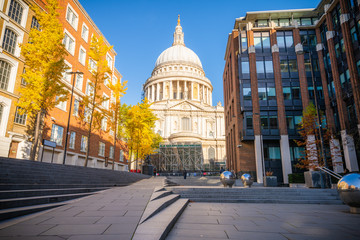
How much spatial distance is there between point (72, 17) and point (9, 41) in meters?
10.1

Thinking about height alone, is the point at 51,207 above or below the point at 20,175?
below

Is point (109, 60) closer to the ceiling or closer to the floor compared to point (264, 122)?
closer to the ceiling

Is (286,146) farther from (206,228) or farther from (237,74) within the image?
(206,228)

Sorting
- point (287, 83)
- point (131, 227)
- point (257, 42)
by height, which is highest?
point (257, 42)

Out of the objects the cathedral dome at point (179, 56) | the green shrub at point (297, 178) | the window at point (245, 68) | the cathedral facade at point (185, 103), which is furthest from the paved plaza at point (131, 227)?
the cathedral dome at point (179, 56)

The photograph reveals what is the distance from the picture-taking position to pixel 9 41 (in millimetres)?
18844

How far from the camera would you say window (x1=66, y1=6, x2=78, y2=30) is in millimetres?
26109

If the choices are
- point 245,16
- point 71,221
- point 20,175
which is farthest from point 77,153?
point 245,16

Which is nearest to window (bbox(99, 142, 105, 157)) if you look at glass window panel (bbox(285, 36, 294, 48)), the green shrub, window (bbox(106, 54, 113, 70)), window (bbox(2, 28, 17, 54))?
window (bbox(106, 54, 113, 70))

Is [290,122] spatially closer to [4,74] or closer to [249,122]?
[249,122]

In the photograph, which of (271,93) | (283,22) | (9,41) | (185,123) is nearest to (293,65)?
(271,93)

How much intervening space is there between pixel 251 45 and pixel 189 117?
142 feet

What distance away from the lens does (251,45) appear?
33.0m

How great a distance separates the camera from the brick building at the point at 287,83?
88.5ft
